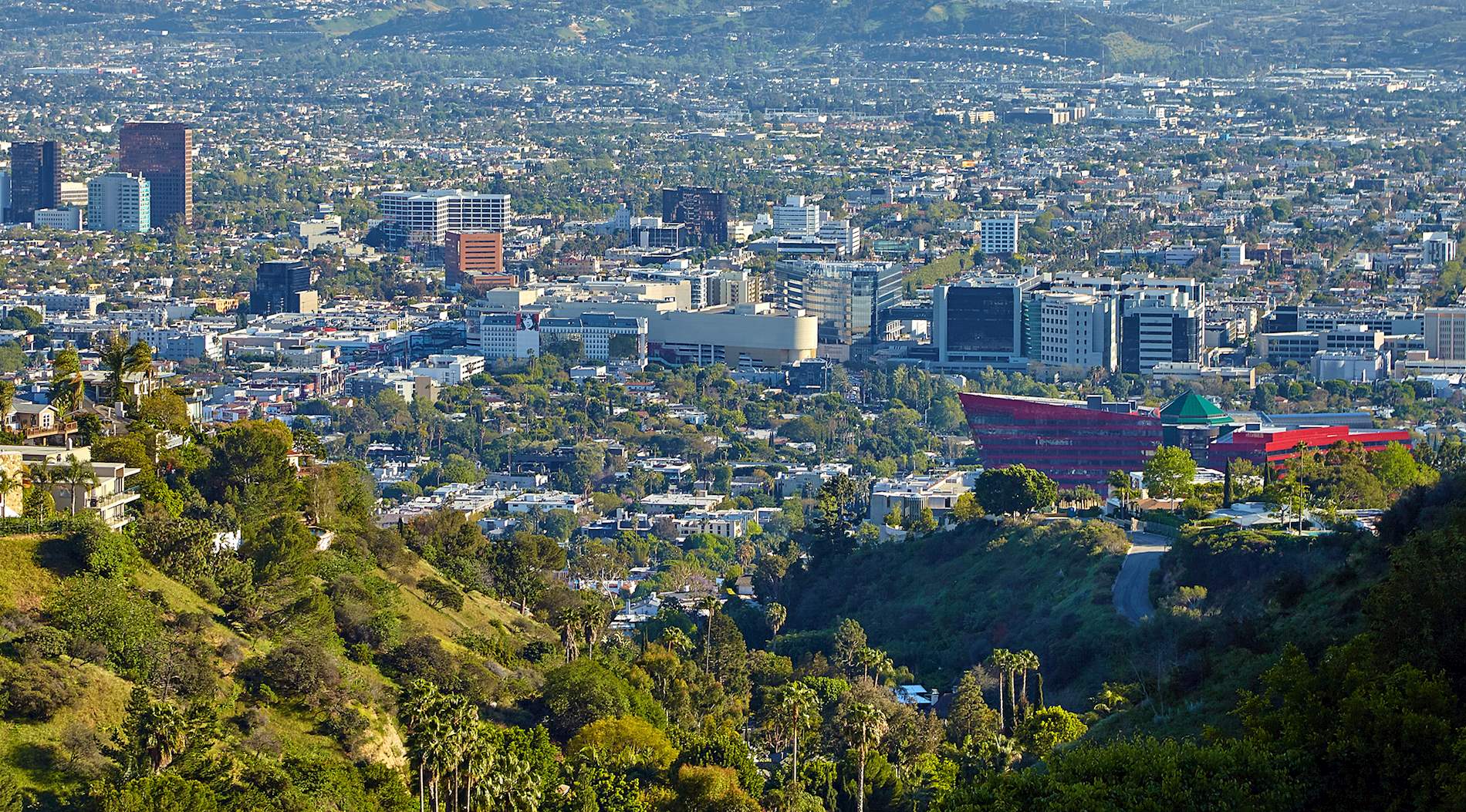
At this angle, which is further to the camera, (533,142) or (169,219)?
(533,142)

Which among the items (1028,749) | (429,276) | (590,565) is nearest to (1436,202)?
(429,276)

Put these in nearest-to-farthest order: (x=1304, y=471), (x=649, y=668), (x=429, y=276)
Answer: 1. (x=649, y=668)
2. (x=1304, y=471)
3. (x=429, y=276)

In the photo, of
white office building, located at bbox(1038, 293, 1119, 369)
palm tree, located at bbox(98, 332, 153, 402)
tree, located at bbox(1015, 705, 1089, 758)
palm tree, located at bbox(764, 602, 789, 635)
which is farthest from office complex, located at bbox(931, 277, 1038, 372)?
tree, located at bbox(1015, 705, 1089, 758)

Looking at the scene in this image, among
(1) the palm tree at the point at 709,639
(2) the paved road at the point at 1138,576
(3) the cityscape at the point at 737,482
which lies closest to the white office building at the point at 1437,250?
(3) the cityscape at the point at 737,482

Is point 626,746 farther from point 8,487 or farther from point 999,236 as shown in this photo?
point 999,236

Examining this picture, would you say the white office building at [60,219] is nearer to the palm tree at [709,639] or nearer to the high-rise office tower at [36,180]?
the high-rise office tower at [36,180]

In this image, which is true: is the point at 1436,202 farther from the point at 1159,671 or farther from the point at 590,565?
the point at 1159,671
